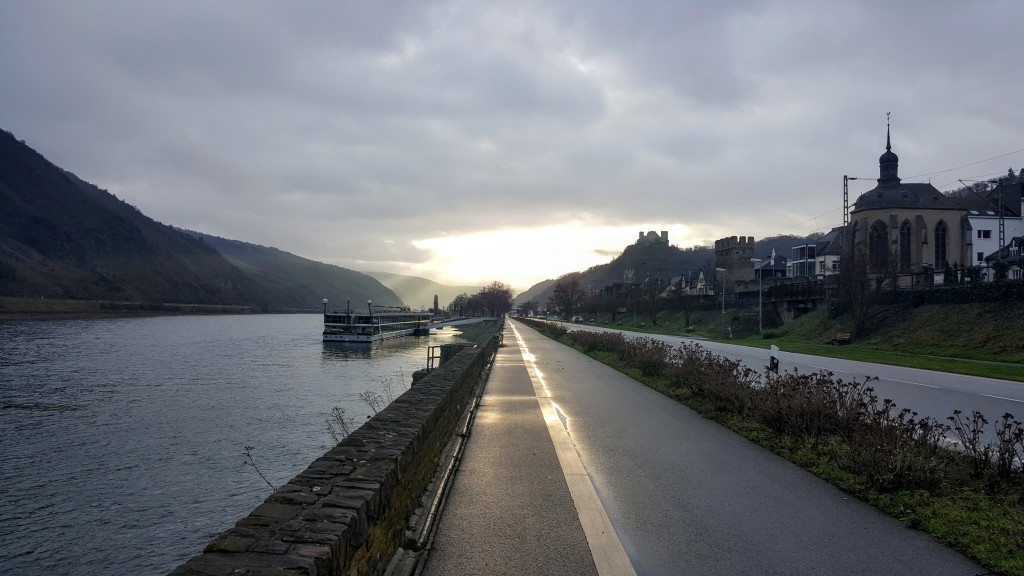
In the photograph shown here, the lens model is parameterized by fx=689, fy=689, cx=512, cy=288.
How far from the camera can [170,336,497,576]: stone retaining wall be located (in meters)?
3.29

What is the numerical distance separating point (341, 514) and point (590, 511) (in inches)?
121

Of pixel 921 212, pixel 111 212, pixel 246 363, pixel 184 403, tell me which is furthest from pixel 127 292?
pixel 921 212

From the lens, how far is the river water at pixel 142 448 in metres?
10.8

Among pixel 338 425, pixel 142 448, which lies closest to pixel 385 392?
pixel 338 425

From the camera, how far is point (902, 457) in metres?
7.13

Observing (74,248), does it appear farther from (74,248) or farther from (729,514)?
(729,514)

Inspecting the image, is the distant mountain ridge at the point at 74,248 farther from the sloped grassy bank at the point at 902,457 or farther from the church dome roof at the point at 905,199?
the sloped grassy bank at the point at 902,457

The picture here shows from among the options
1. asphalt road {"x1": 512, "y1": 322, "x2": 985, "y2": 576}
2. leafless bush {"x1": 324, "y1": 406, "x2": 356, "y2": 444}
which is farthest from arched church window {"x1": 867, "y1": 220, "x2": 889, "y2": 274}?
asphalt road {"x1": 512, "y1": 322, "x2": 985, "y2": 576}

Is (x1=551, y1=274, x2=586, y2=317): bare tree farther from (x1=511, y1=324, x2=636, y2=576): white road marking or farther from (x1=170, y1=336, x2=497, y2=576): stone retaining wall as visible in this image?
(x1=170, y1=336, x2=497, y2=576): stone retaining wall

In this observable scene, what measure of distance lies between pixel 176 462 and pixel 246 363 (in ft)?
94.3

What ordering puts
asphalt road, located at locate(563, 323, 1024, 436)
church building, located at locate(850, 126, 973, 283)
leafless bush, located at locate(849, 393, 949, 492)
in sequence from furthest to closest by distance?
church building, located at locate(850, 126, 973, 283)
asphalt road, located at locate(563, 323, 1024, 436)
leafless bush, located at locate(849, 393, 949, 492)

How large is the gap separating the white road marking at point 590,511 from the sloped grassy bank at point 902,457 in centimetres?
260

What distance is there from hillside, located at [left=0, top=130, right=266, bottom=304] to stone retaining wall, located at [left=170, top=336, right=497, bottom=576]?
394 ft

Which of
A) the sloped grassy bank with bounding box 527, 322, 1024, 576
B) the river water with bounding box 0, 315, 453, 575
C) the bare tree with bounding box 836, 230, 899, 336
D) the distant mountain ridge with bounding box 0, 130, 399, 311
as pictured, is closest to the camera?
the sloped grassy bank with bounding box 527, 322, 1024, 576
